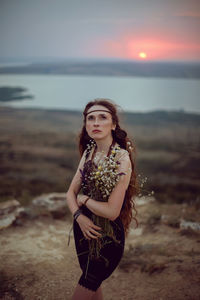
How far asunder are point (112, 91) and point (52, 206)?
160 feet

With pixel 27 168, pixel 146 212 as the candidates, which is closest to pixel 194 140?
pixel 27 168

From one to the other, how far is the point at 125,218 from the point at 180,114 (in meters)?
47.1

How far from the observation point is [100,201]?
2.18 metres

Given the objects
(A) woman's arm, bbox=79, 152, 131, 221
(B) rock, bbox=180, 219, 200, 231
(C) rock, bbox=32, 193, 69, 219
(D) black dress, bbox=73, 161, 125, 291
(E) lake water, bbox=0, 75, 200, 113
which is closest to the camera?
(A) woman's arm, bbox=79, 152, 131, 221

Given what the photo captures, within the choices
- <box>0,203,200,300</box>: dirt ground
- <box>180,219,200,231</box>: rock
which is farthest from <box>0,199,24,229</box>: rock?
<box>180,219,200,231</box>: rock

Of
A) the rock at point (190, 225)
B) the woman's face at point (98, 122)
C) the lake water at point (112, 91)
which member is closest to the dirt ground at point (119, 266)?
the rock at point (190, 225)

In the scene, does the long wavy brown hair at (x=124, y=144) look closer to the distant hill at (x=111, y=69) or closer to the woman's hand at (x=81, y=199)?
the woman's hand at (x=81, y=199)

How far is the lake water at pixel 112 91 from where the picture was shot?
162 ft

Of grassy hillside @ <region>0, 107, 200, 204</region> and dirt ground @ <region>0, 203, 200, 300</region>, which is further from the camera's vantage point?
grassy hillside @ <region>0, 107, 200, 204</region>

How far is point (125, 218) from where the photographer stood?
2.56 metres

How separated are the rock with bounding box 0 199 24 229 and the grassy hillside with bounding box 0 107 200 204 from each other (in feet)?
4.67

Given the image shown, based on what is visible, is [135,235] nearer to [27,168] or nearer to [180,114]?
[27,168]

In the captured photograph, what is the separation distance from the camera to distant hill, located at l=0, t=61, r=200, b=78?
4972cm

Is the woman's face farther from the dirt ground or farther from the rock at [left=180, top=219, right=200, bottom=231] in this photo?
the rock at [left=180, top=219, right=200, bottom=231]
